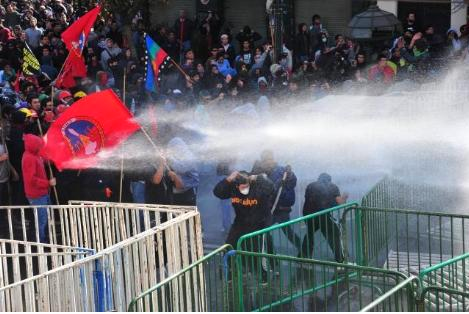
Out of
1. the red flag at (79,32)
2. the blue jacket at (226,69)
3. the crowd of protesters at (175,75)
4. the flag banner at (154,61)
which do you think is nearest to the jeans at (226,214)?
the crowd of protesters at (175,75)

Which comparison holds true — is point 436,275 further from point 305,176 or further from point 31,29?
point 31,29

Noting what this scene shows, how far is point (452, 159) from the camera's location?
11.4 m

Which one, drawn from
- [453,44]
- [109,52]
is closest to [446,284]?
[453,44]

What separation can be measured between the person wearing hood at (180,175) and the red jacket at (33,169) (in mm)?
1410

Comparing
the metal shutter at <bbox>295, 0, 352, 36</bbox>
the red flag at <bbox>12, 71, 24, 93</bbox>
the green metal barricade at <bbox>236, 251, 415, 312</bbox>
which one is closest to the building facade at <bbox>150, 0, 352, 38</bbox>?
the metal shutter at <bbox>295, 0, 352, 36</bbox>

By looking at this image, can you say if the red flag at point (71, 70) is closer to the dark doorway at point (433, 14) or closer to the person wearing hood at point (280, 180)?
the person wearing hood at point (280, 180)

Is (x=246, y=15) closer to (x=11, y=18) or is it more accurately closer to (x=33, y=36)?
(x=33, y=36)

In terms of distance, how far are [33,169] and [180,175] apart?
1769 millimetres

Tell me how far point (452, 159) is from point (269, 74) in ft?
17.5

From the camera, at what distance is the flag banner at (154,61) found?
12.3 metres

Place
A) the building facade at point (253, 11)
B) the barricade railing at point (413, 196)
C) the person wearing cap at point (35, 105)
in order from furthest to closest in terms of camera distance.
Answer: the building facade at point (253, 11) < the person wearing cap at point (35, 105) < the barricade railing at point (413, 196)

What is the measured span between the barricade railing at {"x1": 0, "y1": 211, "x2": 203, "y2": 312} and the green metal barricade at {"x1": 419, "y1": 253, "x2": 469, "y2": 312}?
207cm

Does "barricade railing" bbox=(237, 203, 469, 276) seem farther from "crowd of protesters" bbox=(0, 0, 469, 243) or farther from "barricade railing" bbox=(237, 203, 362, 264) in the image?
"crowd of protesters" bbox=(0, 0, 469, 243)

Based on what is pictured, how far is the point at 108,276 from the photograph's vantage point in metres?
8.00
